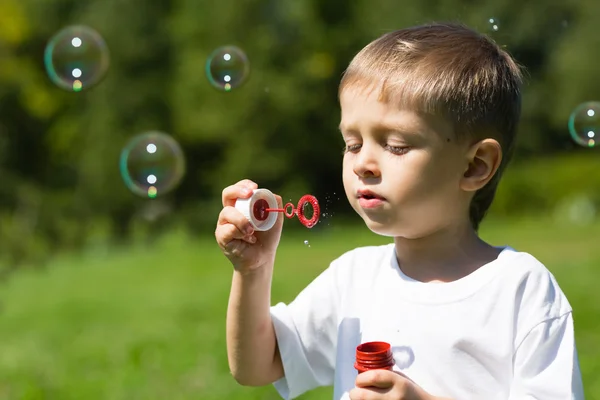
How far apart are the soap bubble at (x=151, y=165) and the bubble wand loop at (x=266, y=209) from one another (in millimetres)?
1366

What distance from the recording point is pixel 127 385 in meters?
4.18

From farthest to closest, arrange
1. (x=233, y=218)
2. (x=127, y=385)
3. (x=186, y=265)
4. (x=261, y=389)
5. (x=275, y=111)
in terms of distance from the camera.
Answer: (x=275, y=111), (x=186, y=265), (x=127, y=385), (x=261, y=389), (x=233, y=218)

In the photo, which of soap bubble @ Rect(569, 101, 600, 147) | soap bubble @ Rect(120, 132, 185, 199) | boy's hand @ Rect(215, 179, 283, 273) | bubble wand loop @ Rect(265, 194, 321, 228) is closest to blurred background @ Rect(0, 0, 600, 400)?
soap bubble @ Rect(120, 132, 185, 199)

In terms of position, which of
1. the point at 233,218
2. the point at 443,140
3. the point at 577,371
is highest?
the point at 443,140

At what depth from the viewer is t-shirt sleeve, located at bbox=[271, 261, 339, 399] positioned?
7.02ft

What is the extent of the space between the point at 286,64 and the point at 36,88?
5494 mm

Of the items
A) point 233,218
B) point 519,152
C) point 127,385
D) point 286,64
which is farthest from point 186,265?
point 519,152

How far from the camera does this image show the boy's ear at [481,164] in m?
1.92

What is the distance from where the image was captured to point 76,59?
3963 mm

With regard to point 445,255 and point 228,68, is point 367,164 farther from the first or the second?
point 228,68

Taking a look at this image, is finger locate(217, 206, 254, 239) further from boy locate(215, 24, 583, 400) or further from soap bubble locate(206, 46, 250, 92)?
soap bubble locate(206, 46, 250, 92)

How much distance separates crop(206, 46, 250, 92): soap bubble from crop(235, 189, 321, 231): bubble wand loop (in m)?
1.17

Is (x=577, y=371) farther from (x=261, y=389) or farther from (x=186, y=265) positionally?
(x=186, y=265)

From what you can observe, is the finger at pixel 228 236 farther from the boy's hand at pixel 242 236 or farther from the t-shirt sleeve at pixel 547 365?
the t-shirt sleeve at pixel 547 365
